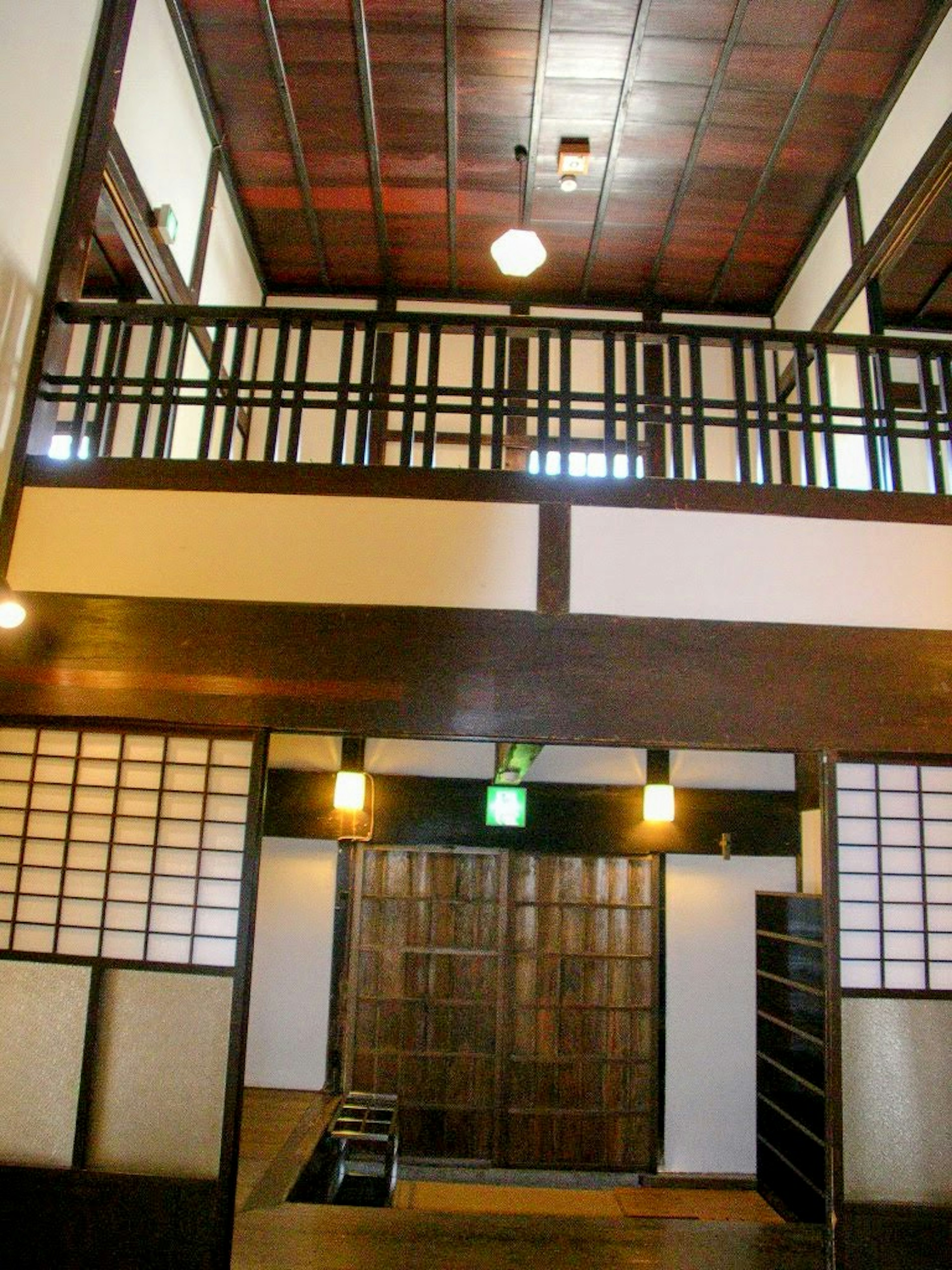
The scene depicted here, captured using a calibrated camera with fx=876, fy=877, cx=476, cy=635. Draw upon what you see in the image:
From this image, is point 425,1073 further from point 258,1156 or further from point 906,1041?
point 906,1041

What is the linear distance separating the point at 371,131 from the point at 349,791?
468 cm

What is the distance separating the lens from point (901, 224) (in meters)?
5.38

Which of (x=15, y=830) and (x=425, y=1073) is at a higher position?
(x=15, y=830)

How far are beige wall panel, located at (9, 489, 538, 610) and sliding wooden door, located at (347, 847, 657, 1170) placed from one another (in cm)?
432

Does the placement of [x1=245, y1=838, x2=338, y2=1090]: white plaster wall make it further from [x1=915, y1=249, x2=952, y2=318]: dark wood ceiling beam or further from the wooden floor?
[x1=915, y1=249, x2=952, y2=318]: dark wood ceiling beam

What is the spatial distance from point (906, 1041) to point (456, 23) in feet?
19.3

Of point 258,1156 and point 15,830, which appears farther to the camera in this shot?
point 258,1156

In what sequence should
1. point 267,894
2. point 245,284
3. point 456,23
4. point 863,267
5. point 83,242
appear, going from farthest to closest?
point 267,894
point 245,284
point 863,267
point 456,23
point 83,242

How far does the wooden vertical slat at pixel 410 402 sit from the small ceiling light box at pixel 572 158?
247 centimetres

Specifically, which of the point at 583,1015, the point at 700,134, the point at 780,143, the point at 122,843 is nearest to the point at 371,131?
the point at 700,134

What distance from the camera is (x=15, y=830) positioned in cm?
400

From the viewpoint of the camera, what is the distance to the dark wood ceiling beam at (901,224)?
5.00 metres

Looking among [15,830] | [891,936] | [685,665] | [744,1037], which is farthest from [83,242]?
[744,1037]

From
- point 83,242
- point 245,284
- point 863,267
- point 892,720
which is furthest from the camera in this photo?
point 245,284
